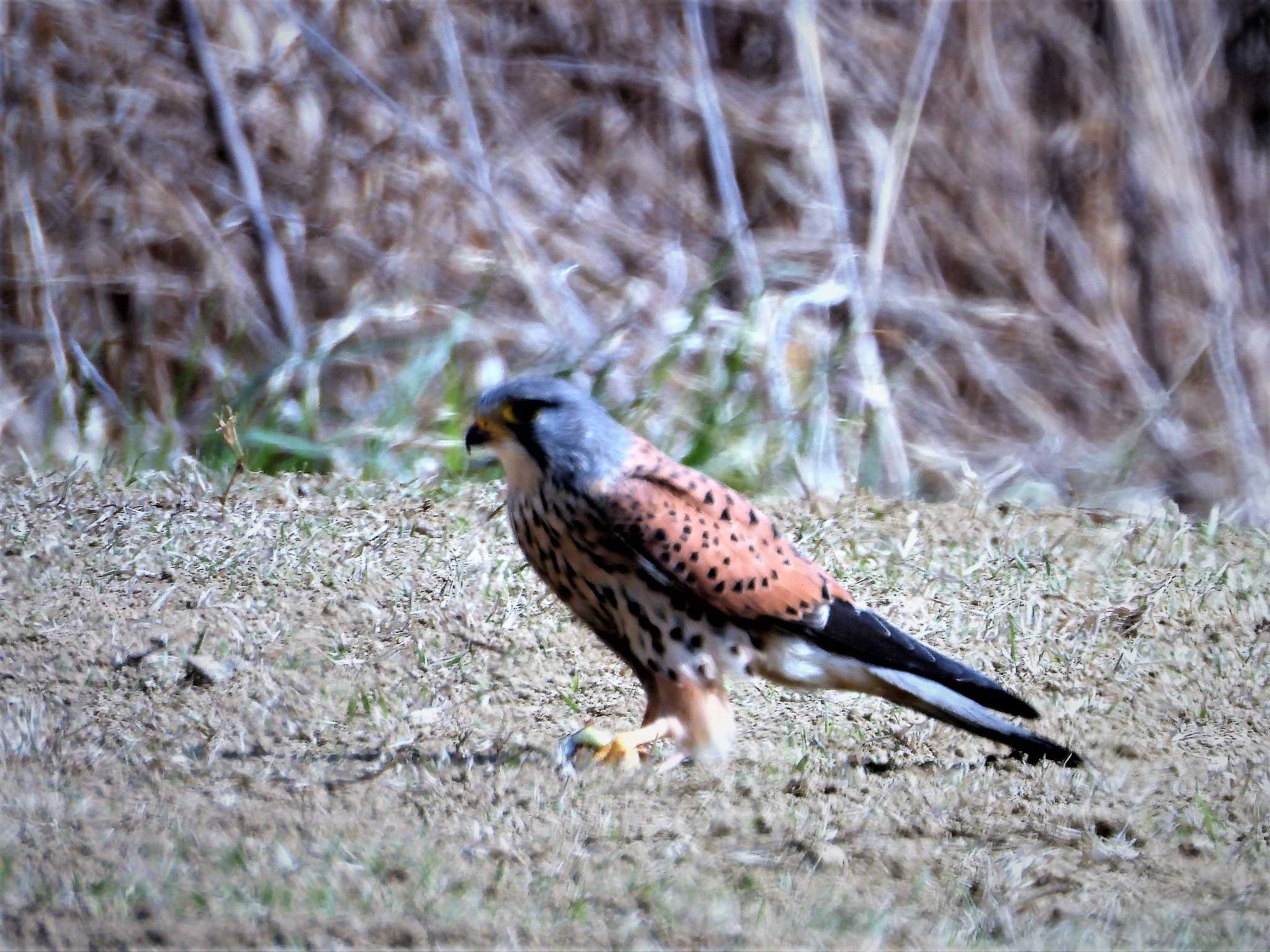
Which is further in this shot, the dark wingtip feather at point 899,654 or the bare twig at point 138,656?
the bare twig at point 138,656

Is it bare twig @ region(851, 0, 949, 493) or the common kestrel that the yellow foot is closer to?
the common kestrel

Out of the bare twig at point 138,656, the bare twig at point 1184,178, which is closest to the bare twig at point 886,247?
the bare twig at point 1184,178

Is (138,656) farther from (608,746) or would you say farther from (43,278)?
(43,278)

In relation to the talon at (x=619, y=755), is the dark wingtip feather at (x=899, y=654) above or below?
above

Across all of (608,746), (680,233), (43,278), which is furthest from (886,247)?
(608,746)

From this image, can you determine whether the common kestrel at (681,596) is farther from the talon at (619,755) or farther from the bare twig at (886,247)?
the bare twig at (886,247)

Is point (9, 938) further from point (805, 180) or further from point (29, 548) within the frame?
point (805, 180)

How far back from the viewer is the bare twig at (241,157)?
17.3ft

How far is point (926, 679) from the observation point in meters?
2.82

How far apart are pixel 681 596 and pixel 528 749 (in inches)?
15.6

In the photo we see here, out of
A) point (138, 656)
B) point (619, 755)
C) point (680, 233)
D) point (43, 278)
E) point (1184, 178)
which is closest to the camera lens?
point (619, 755)

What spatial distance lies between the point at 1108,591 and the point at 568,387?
1446mm

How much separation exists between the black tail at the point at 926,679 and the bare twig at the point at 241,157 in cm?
287

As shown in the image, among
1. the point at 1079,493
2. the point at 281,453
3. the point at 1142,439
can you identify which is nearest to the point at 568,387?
the point at 281,453
